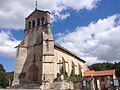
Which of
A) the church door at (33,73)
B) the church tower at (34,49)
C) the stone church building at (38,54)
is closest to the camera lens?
the stone church building at (38,54)

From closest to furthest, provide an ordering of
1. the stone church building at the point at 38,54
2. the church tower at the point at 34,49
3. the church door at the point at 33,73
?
the stone church building at the point at 38,54
the church tower at the point at 34,49
the church door at the point at 33,73

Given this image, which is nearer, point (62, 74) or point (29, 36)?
point (62, 74)

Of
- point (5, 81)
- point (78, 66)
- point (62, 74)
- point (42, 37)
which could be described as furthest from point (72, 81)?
point (5, 81)

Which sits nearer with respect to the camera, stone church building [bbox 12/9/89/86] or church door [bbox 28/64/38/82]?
stone church building [bbox 12/9/89/86]

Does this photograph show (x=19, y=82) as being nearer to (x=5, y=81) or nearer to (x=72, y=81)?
(x=72, y=81)

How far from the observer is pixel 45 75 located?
1832 inches

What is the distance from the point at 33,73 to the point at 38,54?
4.87 m

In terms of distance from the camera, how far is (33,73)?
172 ft

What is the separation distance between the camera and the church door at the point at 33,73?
51562 mm

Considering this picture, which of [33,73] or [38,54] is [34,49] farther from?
[33,73]

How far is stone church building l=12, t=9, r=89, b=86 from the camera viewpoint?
47.3m

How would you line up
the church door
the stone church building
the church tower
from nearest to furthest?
the stone church building < the church tower < the church door

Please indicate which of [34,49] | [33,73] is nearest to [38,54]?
[34,49]

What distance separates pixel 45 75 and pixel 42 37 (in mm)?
9027
